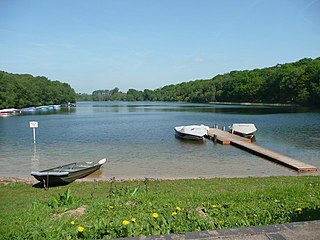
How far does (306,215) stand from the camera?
495 centimetres

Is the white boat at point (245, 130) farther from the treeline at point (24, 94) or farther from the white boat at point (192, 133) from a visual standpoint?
the treeline at point (24, 94)

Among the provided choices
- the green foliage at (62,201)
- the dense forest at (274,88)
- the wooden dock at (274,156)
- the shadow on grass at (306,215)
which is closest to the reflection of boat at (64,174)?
the green foliage at (62,201)

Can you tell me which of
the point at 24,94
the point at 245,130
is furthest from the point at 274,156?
the point at 24,94

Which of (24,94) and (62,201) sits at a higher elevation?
(24,94)

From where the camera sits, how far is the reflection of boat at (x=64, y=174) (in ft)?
40.0

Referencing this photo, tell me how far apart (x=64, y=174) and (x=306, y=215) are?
386 inches

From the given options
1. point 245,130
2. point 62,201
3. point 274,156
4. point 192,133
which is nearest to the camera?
point 62,201

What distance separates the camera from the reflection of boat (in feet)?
40.0

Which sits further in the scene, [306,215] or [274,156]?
[274,156]

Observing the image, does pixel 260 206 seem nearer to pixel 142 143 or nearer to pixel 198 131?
pixel 142 143

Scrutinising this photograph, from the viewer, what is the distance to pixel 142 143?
25.7 meters

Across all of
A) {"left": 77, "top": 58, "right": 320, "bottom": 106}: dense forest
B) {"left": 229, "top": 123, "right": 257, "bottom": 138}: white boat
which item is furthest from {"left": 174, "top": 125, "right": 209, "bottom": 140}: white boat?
{"left": 77, "top": 58, "right": 320, "bottom": 106}: dense forest

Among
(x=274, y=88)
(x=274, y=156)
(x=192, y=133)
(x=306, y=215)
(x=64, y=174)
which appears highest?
(x=274, y=88)

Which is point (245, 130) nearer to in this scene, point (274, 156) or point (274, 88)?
point (274, 156)
